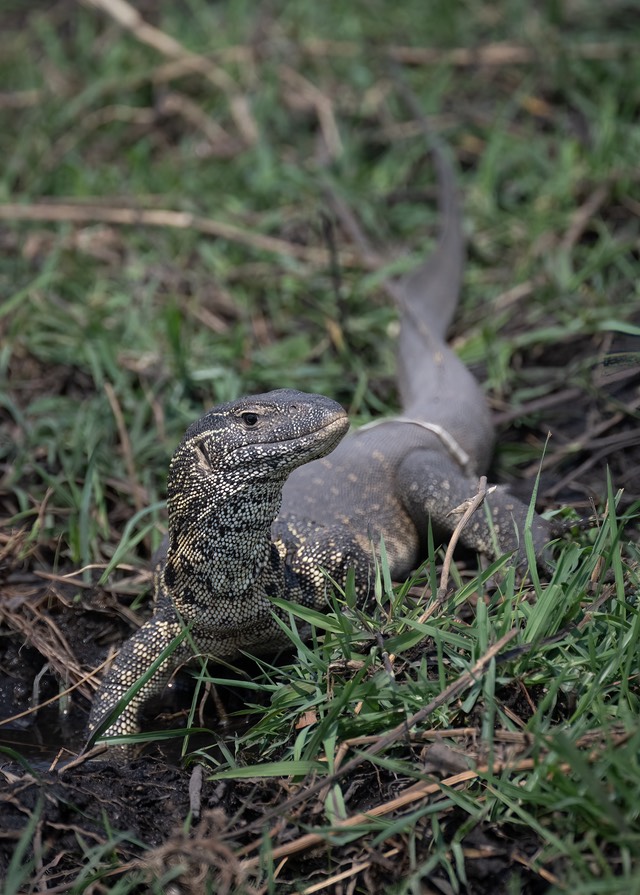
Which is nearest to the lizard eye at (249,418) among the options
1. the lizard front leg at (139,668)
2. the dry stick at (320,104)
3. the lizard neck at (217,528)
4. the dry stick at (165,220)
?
the lizard neck at (217,528)

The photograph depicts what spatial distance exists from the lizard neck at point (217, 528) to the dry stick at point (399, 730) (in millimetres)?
766

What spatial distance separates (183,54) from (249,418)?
5.25 metres

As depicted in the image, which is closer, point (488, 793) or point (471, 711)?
point (488, 793)

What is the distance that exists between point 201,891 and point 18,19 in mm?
8023

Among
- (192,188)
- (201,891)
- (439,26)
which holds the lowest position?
(201,891)

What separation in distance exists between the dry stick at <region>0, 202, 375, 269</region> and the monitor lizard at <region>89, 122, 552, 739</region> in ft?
6.85

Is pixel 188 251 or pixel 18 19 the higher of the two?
pixel 18 19

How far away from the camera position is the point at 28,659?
419 cm

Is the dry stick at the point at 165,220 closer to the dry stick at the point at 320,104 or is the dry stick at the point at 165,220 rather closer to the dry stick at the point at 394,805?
the dry stick at the point at 320,104

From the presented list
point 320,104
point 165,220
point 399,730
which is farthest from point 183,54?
point 399,730

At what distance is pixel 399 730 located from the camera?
303cm

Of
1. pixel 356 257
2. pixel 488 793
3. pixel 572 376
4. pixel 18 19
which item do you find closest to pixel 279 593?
pixel 488 793

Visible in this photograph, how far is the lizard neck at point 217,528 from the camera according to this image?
3455mm

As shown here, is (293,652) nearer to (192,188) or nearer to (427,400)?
(427,400)
